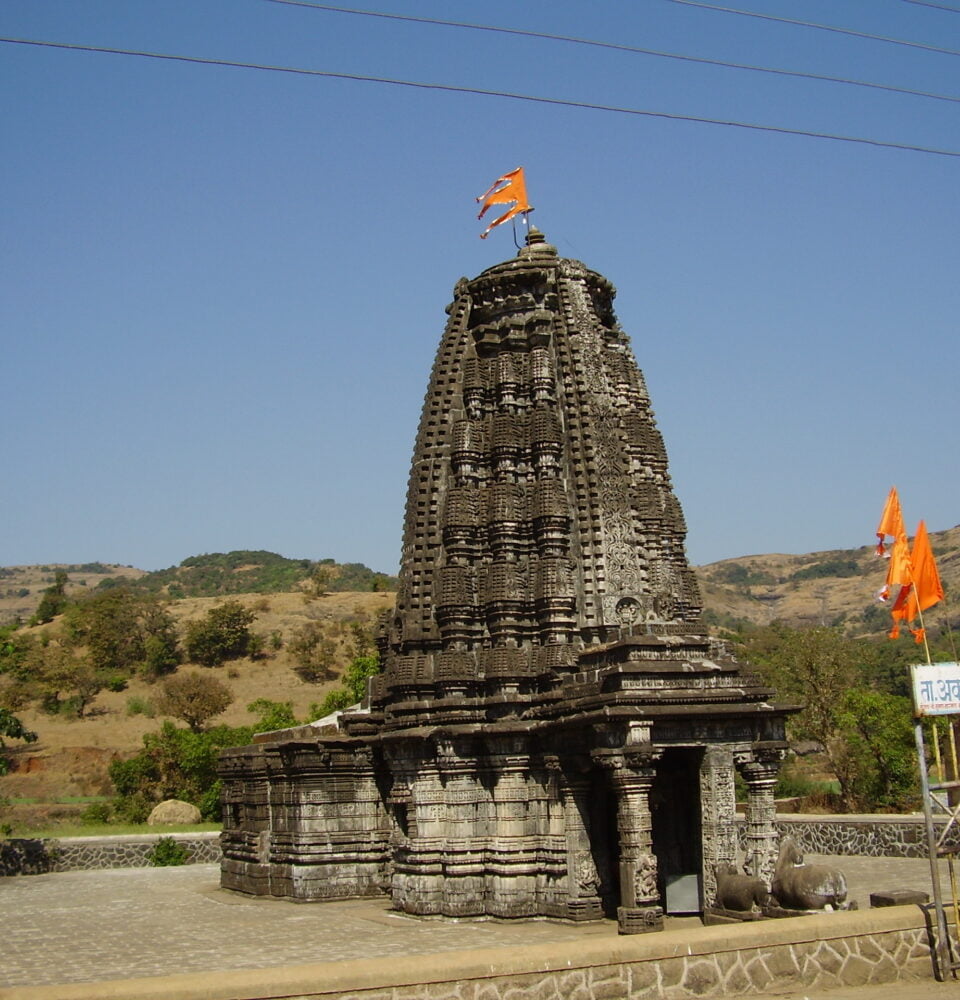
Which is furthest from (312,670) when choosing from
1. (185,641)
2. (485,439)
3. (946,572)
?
(946,572)

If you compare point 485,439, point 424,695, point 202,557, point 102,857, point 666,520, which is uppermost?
point 202,557

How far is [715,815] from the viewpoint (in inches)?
621

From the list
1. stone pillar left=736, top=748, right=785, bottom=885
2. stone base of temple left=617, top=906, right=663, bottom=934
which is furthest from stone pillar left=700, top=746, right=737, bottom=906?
stone base of temple left=617, top=906, right=663, bottom=934

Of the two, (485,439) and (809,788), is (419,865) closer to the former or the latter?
(485,439)

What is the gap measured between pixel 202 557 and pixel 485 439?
143 meters

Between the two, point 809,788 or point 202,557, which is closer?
point 809,788

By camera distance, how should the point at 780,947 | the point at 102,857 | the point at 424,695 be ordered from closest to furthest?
the point at 780,947, the point at 424,695, the point at 102,857

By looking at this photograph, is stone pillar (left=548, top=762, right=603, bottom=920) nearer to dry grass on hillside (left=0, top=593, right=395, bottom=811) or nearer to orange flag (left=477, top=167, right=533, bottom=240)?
orange flag (left=477, top=167, right=533, bottom=240)

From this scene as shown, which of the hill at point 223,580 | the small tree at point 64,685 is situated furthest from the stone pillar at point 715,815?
the hill at point 223,580

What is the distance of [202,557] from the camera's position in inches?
6245

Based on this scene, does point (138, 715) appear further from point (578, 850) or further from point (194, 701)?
point (578, 850)

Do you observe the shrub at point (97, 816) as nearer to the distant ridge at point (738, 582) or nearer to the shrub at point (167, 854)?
the shrub at point (167, 854)

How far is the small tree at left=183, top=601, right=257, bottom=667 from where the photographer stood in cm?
7519

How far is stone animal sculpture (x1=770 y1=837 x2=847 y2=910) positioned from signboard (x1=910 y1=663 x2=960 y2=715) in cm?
331
